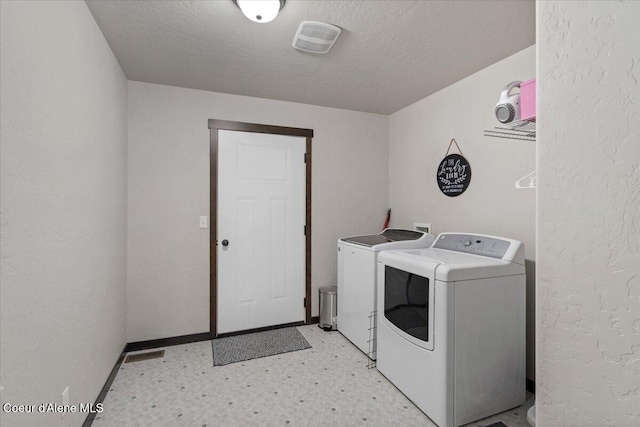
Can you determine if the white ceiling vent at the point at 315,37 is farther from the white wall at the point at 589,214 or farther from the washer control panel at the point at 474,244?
the washer control panel at the point at 474,244

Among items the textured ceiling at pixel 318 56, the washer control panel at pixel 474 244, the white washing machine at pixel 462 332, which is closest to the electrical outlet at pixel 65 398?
the white washing machine at pixel 462 332

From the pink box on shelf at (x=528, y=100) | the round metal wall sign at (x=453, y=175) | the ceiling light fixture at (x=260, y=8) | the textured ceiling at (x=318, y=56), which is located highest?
the textured ceiling at (x=318, y=56)


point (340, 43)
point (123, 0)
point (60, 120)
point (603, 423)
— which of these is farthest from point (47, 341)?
point (340, 43)

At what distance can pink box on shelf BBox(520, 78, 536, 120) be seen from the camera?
1.56 meters

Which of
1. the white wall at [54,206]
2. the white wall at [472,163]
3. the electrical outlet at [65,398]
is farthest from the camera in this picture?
the white wall at [472,163]

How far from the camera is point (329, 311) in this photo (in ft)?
10.3

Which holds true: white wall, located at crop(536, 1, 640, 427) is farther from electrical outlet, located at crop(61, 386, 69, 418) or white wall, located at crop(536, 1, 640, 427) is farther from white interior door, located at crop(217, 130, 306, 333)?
white interior door, located at crop(217, 130, 306, 333)

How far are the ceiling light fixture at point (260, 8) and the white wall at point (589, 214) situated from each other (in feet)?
4.12

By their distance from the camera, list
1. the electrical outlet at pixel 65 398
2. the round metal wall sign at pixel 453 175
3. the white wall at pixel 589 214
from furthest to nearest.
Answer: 1. the round metal wall sign at pixel 453 175
2. the electrical outlet at pixel 65 398
3. the white wall at pixel 589 214

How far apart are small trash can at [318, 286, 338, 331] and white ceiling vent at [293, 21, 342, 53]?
7.27 ft

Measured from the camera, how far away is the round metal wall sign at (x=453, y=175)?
259 cm

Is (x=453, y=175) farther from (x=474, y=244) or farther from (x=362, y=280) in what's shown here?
(x=362, y=280)

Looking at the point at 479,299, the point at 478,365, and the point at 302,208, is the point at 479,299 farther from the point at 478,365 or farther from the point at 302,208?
the point at 302,208

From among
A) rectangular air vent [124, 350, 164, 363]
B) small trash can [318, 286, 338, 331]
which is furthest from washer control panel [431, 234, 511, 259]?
Result: rectangular air vent [124, 350, 164, 363]
